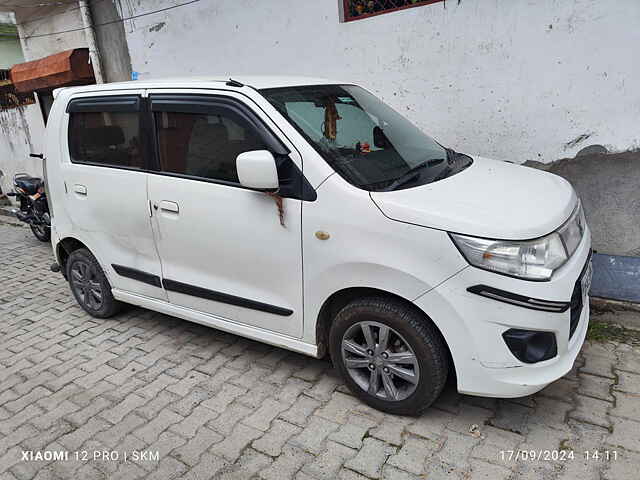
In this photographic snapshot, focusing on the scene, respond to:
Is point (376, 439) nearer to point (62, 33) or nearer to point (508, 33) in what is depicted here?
point (508, 33)

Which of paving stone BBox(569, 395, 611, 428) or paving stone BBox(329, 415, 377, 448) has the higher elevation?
paving stone BBox(569, 395, 611, 428)

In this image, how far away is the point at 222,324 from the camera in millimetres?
3230

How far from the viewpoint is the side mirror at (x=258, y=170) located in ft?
8.31

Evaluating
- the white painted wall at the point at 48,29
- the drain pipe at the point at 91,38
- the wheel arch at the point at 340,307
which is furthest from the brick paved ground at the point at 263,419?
the white painted wall at the point at 48,29

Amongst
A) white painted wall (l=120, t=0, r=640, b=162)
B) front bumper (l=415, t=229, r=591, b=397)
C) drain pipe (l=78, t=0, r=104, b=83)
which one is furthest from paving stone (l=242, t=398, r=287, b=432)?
drain pipe (l=78, t=0, r=104, b=83)

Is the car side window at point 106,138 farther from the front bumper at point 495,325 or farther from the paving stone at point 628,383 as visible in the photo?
the paving stone at point 628,383

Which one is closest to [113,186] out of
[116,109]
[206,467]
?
[116,109]

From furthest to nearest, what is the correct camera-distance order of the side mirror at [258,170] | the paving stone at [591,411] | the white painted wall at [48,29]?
1. the white painted wall at [48,29]
2. the paving stone at [591,411]
3. the side mirror at [258,170]

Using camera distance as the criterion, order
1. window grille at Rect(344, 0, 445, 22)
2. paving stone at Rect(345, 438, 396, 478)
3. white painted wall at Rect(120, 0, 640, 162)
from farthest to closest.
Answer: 1. window grille at Rect(344, 0, 445, 22)
2. white painted wall at Rect(120, 0, 640, 162)
3. paving stone at Rect(345, 438, 396, 478)

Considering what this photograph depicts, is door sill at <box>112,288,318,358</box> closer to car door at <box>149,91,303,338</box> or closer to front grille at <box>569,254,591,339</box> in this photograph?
car door at <box>149,91,303,338</box>

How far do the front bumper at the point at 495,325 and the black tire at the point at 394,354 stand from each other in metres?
0.10

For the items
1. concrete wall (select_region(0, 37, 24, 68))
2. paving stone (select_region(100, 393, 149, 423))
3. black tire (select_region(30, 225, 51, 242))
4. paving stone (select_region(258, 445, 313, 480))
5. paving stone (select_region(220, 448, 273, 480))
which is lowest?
black tire (select_region(30, 225, 51, 242))

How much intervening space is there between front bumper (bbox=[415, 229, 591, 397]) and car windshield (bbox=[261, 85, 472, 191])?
2.22 feet

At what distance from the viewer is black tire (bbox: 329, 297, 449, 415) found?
246 cm
